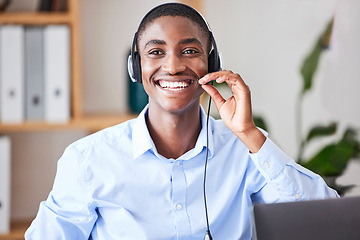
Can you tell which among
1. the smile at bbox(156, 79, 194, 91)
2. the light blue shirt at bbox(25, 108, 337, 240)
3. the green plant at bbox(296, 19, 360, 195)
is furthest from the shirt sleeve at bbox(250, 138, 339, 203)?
the green plant at bbox(296, 19, 360, 195)

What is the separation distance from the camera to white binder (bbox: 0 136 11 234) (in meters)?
2.18

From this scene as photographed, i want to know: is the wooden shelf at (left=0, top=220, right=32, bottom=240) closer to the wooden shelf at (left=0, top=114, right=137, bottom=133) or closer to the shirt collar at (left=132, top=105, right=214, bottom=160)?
the wooden shelf at (left=0, top=114, right=137, bottom=133)

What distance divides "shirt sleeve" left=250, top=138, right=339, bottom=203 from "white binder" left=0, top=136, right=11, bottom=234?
135 centimetres

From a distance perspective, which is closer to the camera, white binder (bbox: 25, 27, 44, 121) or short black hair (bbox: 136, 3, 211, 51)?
short black hair (bbox: 136, 3, 211, 51)

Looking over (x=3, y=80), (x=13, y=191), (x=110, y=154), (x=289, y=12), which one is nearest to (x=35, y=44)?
(x=3, y=80)

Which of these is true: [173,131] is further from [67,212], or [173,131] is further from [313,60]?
[313,60]

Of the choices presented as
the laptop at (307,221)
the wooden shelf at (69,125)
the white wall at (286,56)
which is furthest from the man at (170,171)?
the white wall at (286,56)

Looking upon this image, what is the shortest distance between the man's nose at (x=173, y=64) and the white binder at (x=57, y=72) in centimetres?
104

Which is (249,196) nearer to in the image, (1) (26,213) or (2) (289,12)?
(2) (289,12)

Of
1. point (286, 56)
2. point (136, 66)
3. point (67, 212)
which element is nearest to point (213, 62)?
point (136, 66)

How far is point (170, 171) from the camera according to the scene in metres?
1.25

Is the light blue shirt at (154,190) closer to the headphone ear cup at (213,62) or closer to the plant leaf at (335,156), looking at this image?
the headphone ear cup at (213,62)

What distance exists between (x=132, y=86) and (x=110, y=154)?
1.10 metres

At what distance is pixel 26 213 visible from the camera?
2.46 meters
